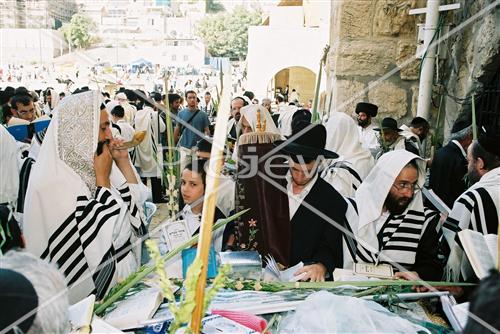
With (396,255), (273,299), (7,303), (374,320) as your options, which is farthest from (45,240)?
(396,255)

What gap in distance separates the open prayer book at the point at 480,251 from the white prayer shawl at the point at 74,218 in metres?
1.50

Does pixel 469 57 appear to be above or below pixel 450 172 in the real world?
above

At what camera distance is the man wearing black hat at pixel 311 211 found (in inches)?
96.2

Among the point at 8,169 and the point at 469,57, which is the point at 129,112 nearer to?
the point at 8,169

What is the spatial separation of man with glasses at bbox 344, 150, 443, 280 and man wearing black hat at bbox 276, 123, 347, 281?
0.27 ft

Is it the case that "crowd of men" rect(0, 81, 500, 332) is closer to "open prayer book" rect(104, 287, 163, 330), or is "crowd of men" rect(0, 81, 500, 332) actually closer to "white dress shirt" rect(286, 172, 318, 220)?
"white dress shirt" rect(286, 172, 318, 220)

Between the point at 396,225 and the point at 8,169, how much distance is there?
8.98 feet

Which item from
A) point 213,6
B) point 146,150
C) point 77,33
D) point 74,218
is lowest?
point 146,150

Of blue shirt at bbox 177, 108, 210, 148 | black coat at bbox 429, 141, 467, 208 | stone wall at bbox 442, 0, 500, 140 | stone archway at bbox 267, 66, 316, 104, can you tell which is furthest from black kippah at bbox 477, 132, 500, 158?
stone archway at bbox 267, 66, 316, 104

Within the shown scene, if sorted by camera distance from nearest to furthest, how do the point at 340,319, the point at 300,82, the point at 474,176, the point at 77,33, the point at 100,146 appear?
1. the point at 340,319
2. the point at 100,146
3. the point at 474,176
4. the point at 300,82
5. the point at 77,33

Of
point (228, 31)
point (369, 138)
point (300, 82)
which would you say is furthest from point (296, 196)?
point (228, 31)

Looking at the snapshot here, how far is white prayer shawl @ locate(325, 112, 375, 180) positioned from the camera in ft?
13.5

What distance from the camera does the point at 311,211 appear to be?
2.50m

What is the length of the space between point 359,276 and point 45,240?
4.92 ft
